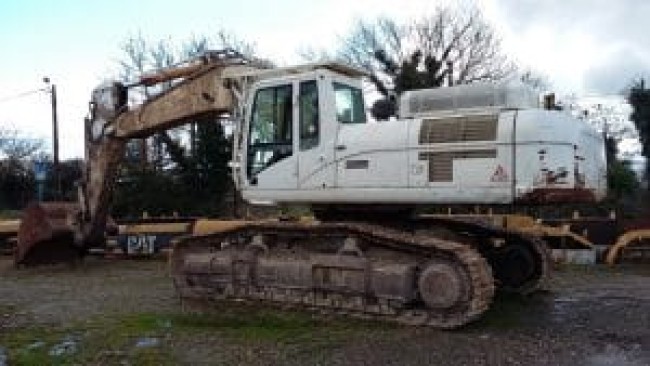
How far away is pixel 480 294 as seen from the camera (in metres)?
9.46

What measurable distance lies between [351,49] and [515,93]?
4054cm

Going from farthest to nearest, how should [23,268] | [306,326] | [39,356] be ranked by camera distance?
1. [23,268]
2. [306,326]
3. [39,356]

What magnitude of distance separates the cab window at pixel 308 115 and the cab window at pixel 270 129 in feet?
0.64

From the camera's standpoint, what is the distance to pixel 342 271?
10.6 m

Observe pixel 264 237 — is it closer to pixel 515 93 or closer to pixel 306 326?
pixel 306 326

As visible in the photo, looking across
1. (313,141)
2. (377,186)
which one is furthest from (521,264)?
(313,141)

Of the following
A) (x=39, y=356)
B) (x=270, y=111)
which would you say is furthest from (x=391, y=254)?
(x=39, y=356)

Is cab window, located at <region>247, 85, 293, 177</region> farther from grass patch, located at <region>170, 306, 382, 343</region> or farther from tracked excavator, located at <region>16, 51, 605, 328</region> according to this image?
grass patch, located at <region>170, 306, 382, 343</region>

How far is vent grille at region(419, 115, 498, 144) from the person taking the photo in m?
9.92

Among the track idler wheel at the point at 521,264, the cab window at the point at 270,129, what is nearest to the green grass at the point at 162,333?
the cab window at the point at 270,129

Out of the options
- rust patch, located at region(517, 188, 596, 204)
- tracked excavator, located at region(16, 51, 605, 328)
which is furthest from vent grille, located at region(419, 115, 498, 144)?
rust patch, located at region(517, 188, 596, 204)

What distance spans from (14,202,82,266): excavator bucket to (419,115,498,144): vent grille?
849cm

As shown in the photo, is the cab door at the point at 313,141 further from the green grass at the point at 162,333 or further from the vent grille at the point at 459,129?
the green grass at the point at 162,333

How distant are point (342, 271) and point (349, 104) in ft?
7.09
